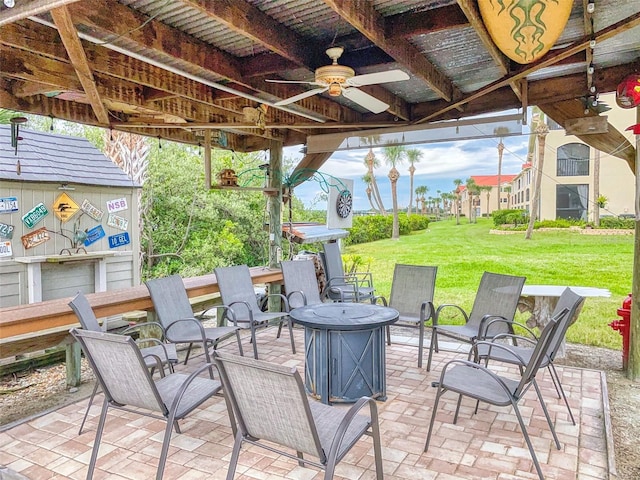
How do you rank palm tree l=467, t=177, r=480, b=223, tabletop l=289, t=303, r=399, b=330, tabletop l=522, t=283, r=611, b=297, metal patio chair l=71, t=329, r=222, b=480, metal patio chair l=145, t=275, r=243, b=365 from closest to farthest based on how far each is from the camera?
metal patio chair l=71, t=329, r=222, b=480 → tabletop l=289, t=303, r=399, b=330 → metal patio chair l=145, t=275, r=243, b=365 → tabletop l=522, t=283, r=611, b=297 → palm tree l=467, t=177, r=480, b=223

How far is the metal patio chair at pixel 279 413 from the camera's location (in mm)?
1906

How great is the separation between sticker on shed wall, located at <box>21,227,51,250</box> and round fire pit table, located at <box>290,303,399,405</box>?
13.0 ft

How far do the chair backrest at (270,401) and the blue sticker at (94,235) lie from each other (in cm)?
498

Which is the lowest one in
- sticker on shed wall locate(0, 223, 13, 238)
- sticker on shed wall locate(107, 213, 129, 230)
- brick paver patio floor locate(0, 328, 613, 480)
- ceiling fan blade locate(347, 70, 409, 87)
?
brick paver patio floor locate(0, 328, 613, 480)

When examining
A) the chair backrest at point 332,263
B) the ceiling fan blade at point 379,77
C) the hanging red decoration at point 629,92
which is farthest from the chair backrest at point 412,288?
the ceiling fan blade at point 379,77

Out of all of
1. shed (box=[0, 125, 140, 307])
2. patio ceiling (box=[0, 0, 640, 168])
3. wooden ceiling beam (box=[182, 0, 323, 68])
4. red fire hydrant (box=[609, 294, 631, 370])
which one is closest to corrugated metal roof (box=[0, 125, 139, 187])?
shed (box=[0, 125, 140, 307])

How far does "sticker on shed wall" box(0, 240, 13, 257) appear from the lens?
5379 millimetres

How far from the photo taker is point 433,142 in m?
5.25

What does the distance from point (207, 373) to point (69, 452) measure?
4.60ft

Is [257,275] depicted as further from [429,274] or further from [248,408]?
[248,408]

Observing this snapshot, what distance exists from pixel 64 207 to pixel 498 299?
17.5ft

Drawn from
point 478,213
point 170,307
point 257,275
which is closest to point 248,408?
point 170,307

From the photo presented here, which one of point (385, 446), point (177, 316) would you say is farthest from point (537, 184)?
point (177, 316)

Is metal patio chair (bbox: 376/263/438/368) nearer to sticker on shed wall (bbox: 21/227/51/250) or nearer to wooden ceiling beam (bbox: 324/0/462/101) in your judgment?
wooden ceiling beam (bbox: 324/0/462/101)
